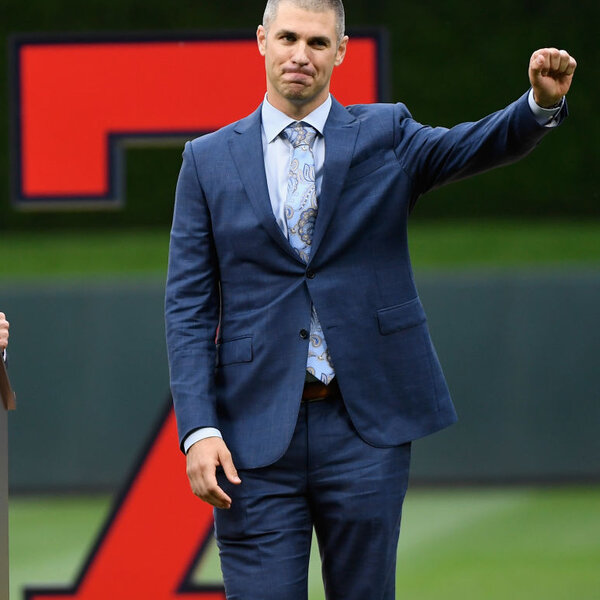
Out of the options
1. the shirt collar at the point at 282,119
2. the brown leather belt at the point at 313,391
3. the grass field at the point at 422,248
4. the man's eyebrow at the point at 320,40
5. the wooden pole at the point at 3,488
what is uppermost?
the man's eyebrow at the point at 320,40

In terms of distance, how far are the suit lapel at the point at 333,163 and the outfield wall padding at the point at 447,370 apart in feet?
5.60

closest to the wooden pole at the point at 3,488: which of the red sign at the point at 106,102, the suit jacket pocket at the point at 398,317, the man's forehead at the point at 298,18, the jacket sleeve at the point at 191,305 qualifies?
the jacket sleeve at the point at 191,305

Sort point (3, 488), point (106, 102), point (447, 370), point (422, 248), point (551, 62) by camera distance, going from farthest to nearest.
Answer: point (422, 248) → point (447, 370) → point (106, 102) → point (3, 488) → point (551, 62)

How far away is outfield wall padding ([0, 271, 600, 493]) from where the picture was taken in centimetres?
333

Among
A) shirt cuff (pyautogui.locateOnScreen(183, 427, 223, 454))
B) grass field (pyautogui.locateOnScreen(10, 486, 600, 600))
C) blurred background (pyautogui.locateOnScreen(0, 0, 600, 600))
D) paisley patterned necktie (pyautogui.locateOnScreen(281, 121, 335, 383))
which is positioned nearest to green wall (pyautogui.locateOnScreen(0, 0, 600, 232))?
blurred background (pyautogui.locateOnScreen(0, 0, 600, 600))

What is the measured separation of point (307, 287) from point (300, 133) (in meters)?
0.24

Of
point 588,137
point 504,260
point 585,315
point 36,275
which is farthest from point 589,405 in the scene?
point 36,275

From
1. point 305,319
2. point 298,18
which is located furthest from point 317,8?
point 305,319

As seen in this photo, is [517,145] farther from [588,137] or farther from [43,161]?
[588,137]

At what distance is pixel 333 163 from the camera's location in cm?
167

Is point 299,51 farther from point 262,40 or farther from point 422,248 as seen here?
point 422,248

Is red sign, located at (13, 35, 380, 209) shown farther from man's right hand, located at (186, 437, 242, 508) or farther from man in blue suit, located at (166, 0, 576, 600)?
man's right hand, located at (186, 437, 242, 508)

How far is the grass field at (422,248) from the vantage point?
3.42 metres

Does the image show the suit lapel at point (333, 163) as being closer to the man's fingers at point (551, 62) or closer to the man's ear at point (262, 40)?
the man's ear at point (262, 40)
